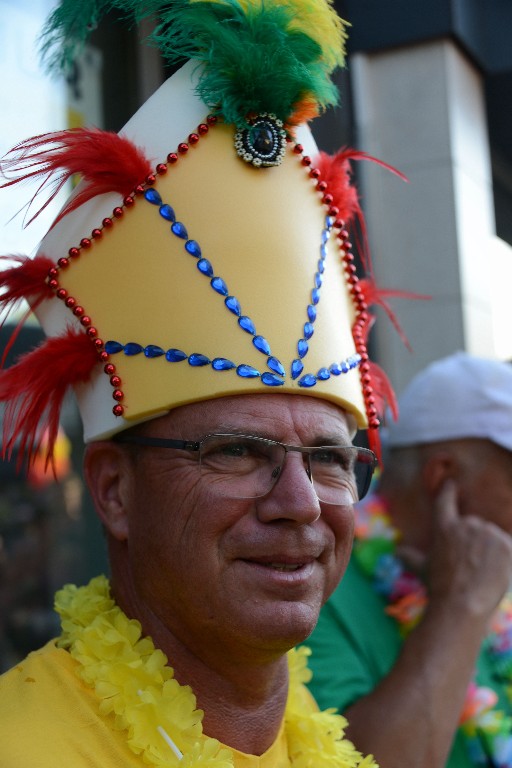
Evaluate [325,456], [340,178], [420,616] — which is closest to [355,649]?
[420,616]

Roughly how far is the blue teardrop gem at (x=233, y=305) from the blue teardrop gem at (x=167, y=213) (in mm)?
188

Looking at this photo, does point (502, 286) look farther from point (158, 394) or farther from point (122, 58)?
point (158, 394)

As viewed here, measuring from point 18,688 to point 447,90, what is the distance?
3.91 m

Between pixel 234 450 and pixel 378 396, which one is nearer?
pixel 234 450

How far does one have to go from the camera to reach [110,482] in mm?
2111

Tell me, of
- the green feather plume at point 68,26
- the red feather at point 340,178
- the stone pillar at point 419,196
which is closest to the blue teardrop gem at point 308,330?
the red feather at point 340,178

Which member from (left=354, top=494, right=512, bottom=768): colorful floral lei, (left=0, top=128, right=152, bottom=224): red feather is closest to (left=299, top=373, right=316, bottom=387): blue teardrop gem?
(left=0, top=128, right=152, bottom=224): red feather

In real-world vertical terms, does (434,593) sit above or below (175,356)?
below

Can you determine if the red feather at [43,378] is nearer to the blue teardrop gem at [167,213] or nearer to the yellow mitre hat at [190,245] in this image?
the yellow mitre hat at [190,245]

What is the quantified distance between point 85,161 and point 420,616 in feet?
5.71

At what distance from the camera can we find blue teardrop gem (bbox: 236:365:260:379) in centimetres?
198

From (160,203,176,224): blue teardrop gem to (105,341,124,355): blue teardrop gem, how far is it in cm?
26

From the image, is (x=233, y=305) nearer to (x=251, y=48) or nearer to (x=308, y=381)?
(x=308, y=381)

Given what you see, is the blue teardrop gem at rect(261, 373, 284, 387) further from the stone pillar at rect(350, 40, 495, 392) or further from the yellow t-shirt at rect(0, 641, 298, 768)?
the stone pillar at rect(350, 40, 495, 392)
